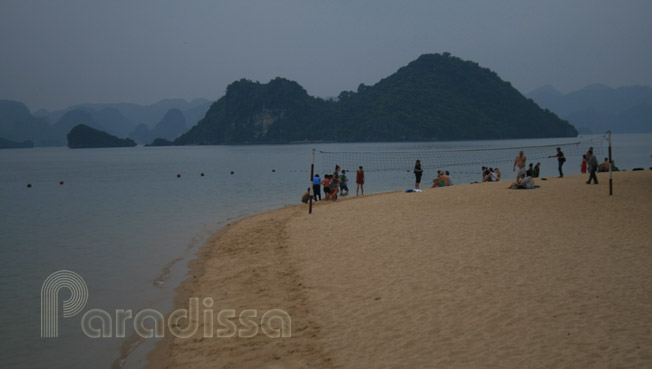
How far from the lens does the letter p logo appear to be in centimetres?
797

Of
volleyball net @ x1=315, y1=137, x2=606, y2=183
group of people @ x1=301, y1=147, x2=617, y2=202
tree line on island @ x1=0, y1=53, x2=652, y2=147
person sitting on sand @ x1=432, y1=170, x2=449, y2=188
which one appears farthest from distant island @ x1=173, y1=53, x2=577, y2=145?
person sitting on sand @ x1=432, y1=170, x2=449, y2=188

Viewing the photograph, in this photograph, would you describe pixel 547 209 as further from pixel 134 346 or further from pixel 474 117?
pixel 474 117

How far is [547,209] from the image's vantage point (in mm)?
13555

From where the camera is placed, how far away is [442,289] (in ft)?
23.8

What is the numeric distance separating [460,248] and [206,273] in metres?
5.82

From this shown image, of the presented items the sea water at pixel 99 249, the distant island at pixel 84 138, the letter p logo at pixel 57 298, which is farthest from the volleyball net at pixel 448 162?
the distant island at pixel 84 138

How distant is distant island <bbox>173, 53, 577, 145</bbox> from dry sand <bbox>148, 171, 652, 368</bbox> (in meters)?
140

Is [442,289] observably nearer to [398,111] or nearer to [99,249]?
[99,249]

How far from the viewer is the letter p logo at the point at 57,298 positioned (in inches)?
314

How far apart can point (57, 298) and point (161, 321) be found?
3.30m

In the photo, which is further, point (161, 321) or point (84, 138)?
point (84, 138)

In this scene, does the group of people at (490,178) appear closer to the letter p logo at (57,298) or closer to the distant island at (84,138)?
the letter p logo at (57,298)

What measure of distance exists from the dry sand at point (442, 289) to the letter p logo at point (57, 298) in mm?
2116

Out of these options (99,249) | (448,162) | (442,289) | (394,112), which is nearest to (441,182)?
(99,249)
